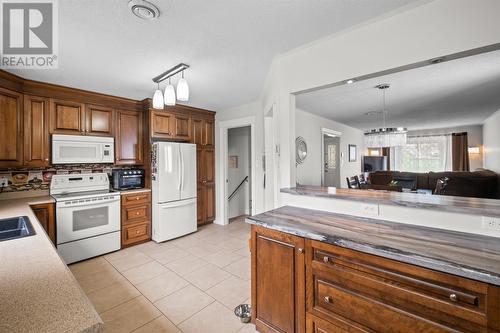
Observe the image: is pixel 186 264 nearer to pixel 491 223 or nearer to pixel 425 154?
pixel 491 223

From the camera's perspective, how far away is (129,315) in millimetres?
1938

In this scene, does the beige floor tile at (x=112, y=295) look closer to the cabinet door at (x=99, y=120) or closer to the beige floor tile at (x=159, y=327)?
the beige floor tile at (x=159, y=327)

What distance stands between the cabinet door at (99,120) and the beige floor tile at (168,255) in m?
1.99

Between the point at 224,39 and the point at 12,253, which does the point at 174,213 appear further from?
the point at 224,39

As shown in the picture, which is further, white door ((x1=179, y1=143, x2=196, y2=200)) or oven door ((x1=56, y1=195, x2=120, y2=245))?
white door ((x1=179, y1=143, x2=196, y2=200))

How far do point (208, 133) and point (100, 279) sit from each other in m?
2.96

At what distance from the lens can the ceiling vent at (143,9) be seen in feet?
4.59

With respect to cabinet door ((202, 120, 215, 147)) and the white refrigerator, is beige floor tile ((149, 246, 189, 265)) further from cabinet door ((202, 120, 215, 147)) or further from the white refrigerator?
cabinet door ((202, 120, 215, 147))

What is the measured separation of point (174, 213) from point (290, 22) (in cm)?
318

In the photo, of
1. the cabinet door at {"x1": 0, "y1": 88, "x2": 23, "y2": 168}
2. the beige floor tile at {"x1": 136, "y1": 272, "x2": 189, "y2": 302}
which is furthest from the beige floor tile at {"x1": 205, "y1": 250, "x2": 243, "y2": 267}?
the cabinet door at {"x1": 0, "y1": 88, "x2": 23, "y2": 168}

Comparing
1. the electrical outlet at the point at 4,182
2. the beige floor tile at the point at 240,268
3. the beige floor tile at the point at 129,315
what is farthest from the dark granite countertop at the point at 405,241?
the electrical outlet at the point at 4,182

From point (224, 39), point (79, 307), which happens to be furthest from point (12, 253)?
point (224, 39)

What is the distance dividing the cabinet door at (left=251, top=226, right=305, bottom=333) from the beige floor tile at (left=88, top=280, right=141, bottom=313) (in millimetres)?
1356

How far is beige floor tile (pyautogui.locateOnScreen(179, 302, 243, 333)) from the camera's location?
70.0 inches
